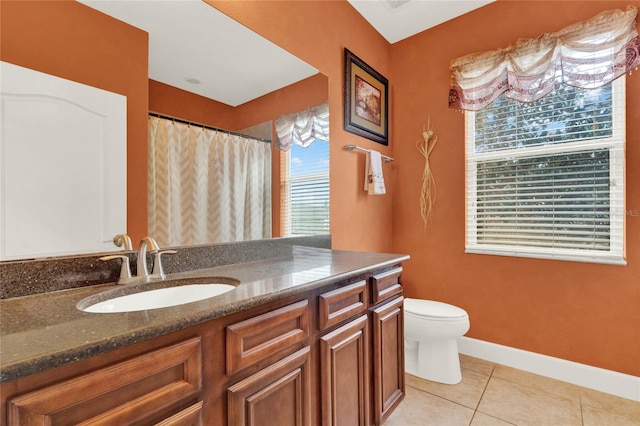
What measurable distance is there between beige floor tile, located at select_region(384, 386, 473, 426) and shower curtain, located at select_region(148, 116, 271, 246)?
1262mm

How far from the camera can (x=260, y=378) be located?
869mm

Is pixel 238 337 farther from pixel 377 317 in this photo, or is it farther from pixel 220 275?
pixel 377 317

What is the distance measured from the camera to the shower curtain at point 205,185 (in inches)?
46.3

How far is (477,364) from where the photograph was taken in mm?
2182

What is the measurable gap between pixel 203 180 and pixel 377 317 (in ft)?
3.38

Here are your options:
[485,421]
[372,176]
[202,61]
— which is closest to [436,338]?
[485,421]

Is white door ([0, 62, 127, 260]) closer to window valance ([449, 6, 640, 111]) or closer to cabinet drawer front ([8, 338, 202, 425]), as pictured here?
cabinet drawer front ([8, 338, 202, 425])

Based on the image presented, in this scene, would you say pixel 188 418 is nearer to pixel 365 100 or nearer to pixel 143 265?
pixel 143 265

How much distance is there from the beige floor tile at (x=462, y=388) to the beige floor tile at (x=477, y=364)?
57 millimetres

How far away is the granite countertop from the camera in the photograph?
0.52 m

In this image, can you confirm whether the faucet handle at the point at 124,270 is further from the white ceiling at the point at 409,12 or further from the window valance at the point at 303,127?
the white ceiling at the point at 409,12

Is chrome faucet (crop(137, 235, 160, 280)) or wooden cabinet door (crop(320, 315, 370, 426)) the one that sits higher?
chrome faucet (crop(137, 235, 160, 280))

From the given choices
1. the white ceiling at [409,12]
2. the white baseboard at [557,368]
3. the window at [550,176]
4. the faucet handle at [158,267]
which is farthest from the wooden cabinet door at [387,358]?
the white ceiling at [409,12]

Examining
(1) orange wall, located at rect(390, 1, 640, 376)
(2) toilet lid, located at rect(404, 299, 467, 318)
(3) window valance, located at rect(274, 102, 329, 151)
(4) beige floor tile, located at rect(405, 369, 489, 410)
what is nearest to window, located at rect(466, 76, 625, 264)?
(1) orange wall, located at rect(390, 1, 640, 376)
